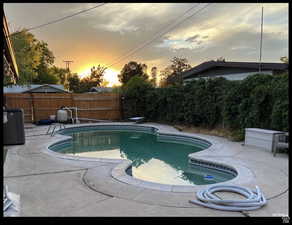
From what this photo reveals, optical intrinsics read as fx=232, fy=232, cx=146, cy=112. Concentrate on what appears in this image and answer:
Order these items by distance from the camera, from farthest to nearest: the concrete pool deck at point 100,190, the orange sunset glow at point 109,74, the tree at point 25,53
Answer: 1. the orange sunset glow at point 109,74
2. the tree at point 25,53
3. the concrete pool deck at point 100,190

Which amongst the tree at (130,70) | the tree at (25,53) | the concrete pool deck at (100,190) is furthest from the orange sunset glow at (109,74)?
the concrete pool deck at (100,190)

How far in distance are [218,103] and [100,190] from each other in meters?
6.74

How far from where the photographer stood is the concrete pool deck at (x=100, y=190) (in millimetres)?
2748

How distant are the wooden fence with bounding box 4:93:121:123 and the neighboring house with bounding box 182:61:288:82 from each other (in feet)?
15.9

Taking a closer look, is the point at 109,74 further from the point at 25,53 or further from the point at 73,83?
the point at 25,53

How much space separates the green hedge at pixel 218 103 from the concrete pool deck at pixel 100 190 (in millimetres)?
1857

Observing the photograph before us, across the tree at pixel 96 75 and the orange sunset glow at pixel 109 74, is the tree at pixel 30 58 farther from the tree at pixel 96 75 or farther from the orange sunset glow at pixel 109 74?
the tree at pixel 96 75

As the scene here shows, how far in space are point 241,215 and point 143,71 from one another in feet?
122

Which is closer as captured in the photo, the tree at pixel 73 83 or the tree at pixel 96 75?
the tree at pixel 73 83

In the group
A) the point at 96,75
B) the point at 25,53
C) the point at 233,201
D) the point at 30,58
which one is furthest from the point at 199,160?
the point at 96,75

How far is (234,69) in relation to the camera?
13.1 meters

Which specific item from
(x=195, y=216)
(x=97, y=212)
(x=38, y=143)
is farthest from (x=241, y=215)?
(x=38, y=143)

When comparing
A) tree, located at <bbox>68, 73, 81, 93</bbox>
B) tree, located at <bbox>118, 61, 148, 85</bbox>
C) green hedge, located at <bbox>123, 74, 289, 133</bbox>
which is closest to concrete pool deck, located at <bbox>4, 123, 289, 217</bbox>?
green hedge, located at <bbox>123, 74, 289, 133</bbox>

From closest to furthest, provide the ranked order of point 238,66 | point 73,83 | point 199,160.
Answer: point 199,160 → point 238,66 → point 73,83
